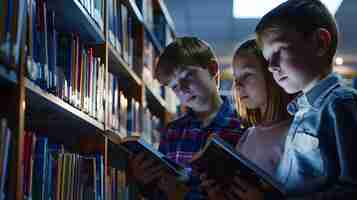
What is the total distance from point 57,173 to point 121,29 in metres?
1.07

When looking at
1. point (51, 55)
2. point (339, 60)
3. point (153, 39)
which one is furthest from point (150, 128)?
point (339, 60)

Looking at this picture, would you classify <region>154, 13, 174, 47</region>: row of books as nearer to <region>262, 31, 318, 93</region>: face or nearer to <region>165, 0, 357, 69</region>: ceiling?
<region>165, 0, 357, 69</region>: ceiling

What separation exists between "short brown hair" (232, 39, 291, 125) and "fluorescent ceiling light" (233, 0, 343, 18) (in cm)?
254

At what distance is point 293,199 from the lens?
3.96ft

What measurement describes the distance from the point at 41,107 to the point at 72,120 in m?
0.27

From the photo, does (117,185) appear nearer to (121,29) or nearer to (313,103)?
(121,29)

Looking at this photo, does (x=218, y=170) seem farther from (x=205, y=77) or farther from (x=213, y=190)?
(x=205, y=77)

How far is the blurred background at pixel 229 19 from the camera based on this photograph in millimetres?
4531

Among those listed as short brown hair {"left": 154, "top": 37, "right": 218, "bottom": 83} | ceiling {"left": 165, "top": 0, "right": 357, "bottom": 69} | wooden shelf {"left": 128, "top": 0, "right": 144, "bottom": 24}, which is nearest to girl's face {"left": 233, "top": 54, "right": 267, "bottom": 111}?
short brown hair {"left": 154, "top": 37, "right": 218, "bottom": 83}

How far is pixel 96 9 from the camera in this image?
1.94 metres

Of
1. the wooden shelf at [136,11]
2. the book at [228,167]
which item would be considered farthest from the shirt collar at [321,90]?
the wooden shelf at [136,11]

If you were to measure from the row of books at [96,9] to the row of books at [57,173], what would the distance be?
487 mm

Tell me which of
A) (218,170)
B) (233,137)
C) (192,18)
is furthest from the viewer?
(192,18)

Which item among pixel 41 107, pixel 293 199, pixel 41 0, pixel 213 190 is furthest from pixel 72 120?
pixel 293 199
